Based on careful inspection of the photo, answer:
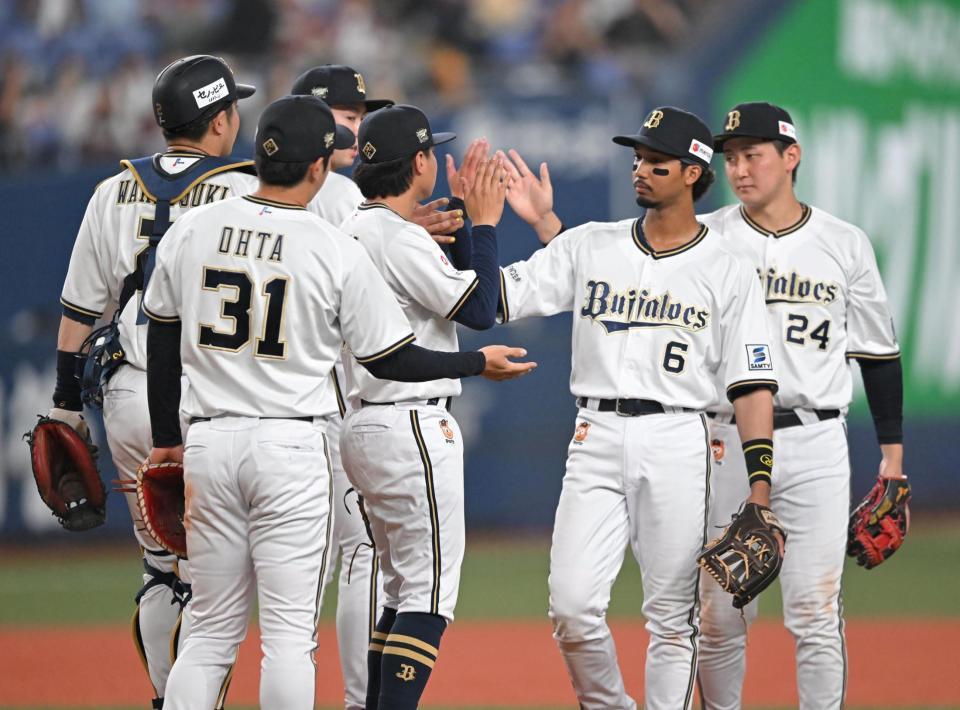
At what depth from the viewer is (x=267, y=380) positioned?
13.7 feet

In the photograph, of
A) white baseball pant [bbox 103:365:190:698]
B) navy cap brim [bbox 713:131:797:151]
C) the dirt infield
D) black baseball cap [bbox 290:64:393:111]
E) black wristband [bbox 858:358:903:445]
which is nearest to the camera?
white baseball pant [bbox 103:365:190:698]

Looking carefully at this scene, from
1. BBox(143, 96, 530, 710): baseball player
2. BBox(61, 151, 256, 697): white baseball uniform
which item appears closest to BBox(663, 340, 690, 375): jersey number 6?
BBox(143, 96, 530, 710): baseball player

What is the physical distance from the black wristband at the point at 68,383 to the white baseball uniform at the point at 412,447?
1.08 meters

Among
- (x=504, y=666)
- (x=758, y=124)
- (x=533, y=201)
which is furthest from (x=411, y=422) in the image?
(x=504, y=666)

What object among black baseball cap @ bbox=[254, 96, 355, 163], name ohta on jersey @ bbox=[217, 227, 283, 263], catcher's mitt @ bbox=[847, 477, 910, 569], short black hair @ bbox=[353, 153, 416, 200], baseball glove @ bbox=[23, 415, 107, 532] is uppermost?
black baseball cap @ bbox=[254, 96, 355, 163]

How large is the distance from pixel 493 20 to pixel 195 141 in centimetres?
930

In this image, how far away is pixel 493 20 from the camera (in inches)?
542

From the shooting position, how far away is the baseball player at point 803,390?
5.14 metres

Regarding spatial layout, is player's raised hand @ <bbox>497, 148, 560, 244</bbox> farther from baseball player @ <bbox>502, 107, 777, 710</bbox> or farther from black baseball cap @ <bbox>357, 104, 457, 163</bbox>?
black baseball cap @ <bbox>357, 104, 457, 163</bbox>

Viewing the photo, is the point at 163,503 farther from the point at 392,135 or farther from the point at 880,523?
the point at 880,523

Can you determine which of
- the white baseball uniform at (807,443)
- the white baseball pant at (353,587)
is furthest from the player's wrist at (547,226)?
the white baseball pant at (353,587)

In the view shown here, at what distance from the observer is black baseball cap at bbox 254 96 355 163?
4227 millimetres

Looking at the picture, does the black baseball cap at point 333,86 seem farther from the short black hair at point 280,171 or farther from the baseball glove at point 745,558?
the baseball glove at point 745,558

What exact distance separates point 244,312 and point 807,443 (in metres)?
2.31
